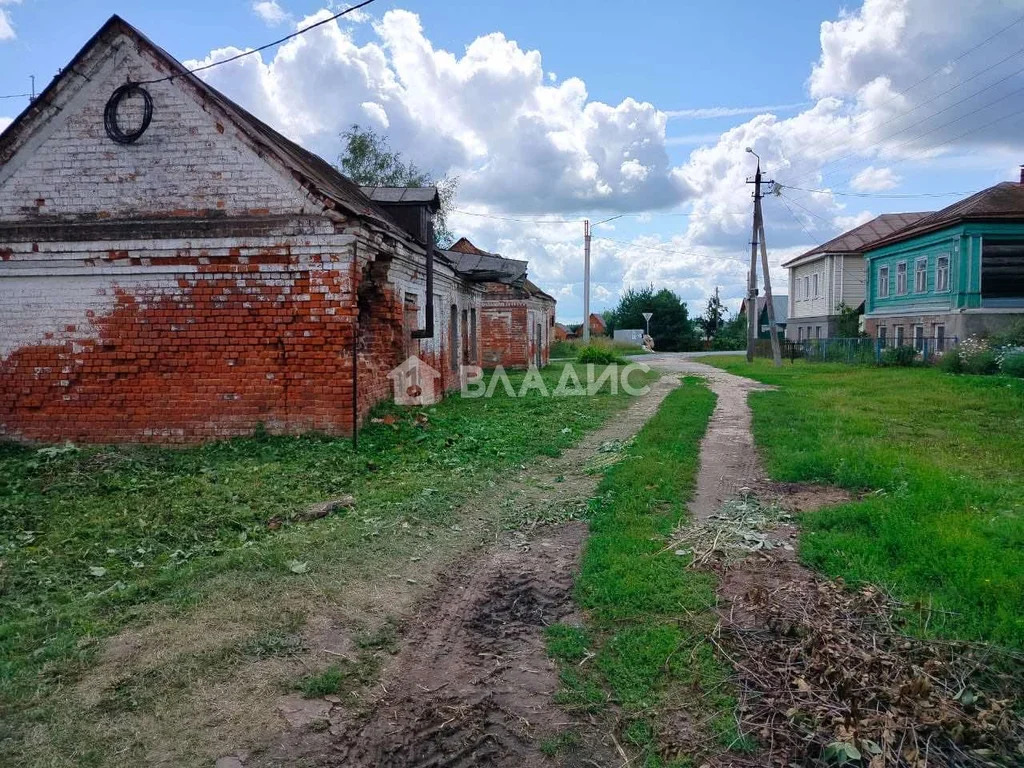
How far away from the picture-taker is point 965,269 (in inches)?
911

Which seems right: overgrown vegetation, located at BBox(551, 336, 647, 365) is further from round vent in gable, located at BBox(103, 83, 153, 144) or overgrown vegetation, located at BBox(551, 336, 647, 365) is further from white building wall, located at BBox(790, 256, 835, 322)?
round vent in gable, located at BBox(103, 83, 153, 144)

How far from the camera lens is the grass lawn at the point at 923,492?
14.5 feet

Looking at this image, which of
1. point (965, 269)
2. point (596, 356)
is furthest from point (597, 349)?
point (965, 269)

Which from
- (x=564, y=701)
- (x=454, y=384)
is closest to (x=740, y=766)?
(x=564, y=701)

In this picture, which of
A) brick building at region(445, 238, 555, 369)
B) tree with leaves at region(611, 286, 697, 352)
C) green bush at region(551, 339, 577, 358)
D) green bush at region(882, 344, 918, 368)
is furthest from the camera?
tree with leaves at region(611, 286, 697, 352)

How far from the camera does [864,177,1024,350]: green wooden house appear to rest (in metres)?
22.8

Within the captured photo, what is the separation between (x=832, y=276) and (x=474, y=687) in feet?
119

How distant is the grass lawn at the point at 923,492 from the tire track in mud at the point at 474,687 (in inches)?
85.2

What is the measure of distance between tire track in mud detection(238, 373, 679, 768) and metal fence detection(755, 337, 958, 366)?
22.0 m

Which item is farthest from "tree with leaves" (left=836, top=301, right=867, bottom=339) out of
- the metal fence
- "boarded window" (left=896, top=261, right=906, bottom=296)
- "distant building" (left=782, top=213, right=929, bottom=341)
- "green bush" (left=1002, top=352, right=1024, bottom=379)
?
"green bush" (left=1002, top=352, right=1024, bottom=379)

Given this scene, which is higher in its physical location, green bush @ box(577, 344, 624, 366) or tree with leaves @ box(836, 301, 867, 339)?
tree with leaves @ box(836, 301, 867, 339)

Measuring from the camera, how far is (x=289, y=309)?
9562 millimetres

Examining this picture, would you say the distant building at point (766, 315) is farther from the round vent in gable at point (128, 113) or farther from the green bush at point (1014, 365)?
the round vent in gable at point (128, 113)

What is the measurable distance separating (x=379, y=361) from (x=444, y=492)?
423 cm
